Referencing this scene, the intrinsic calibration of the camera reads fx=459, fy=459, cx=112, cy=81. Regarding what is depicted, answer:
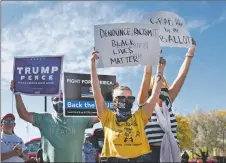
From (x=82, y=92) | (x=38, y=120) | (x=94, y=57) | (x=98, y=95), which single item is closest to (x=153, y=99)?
(x=98, y=95)

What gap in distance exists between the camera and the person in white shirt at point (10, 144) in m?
5.91

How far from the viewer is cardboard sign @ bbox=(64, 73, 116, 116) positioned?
377 inches

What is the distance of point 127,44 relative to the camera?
5.36 meters

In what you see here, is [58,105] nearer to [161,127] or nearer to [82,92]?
[161,127]

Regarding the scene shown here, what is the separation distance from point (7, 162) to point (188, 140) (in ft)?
66.3

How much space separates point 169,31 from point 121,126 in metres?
1.88

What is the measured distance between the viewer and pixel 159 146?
15.5 ft

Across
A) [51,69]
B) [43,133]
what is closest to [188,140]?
[51,69]

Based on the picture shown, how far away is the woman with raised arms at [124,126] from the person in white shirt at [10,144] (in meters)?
1.98

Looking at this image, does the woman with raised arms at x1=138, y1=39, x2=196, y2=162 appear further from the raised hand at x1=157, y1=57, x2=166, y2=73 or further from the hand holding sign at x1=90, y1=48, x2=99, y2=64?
the hand holding sign at x1=90, y1=48, x2=99, y2=64

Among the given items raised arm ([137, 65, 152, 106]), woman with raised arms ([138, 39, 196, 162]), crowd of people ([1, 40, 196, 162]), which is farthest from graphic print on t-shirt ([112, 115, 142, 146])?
raised arm ([137, 65, 152, 106])

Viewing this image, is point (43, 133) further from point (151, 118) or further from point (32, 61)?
point (32, 61)

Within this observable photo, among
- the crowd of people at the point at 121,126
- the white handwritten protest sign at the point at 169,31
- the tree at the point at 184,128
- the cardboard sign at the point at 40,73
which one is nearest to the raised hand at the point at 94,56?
the crowd of people at the point at 121,126

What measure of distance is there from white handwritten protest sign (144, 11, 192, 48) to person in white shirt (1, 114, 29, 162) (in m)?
2.29
